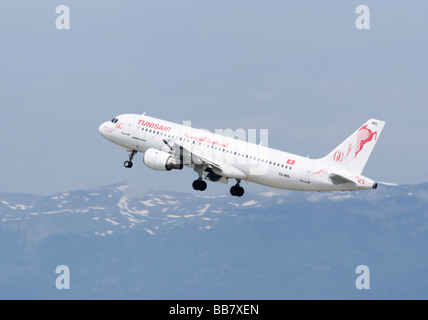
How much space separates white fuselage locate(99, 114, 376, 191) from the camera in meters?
67.9

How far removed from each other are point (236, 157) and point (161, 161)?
626cm

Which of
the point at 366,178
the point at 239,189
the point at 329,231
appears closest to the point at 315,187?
the point at 366,178

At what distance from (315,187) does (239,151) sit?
24.5 feet

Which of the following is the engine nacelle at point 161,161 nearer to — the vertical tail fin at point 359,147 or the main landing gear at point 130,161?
the main landing gear at point 130,161

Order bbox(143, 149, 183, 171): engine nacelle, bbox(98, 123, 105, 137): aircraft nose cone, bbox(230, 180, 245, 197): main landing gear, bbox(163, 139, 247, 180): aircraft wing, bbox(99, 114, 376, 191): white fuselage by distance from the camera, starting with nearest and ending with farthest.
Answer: bbox(99, 114, 376, 191): white fuselage
bbox(163, 139, 247, 180): aircraft wing
bbox(143, 149, 183, 171): engine nacelle
bbox(230, 180, 245, 197): main landing gear
bbox(98, 123, 105, 137): aircraft nose cone

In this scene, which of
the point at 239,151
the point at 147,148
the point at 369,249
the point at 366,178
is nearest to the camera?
the point at 366,178

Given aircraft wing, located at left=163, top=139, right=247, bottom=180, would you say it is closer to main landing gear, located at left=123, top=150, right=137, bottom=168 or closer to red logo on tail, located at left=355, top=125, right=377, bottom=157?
main landing gear, located at left=123, top=150, right=137, bottom=168

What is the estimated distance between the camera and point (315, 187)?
68250 mm

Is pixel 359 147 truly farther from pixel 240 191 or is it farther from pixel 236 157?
pixel 240 191

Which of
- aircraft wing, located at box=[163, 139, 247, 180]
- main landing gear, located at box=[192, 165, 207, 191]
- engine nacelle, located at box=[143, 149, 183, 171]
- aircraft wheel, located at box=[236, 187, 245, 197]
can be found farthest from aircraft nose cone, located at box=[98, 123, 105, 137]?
aircraft wheel, located at box=[236, 187, 245, 197]

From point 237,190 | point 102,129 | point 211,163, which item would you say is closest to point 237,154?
point 211,163

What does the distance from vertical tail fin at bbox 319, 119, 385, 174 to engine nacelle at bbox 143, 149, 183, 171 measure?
525 inches
